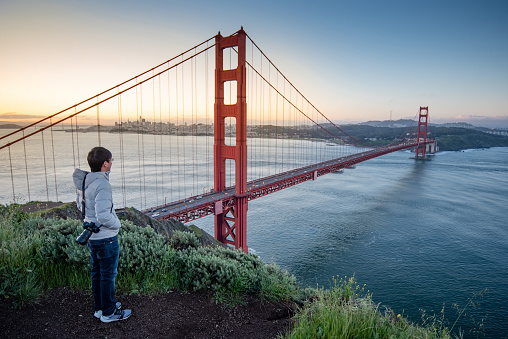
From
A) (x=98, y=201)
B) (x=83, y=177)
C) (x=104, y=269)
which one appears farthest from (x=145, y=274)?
(x=83, y=177)

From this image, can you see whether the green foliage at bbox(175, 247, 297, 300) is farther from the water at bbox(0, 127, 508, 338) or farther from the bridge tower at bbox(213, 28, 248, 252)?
the bridge tower at bbox(213, 28, 248, 252)

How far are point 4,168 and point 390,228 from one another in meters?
51.2

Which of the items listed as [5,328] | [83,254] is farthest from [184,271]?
[5,328]

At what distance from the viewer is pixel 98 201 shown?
9.46ft

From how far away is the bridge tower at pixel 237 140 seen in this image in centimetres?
1711

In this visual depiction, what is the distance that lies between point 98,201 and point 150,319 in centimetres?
141

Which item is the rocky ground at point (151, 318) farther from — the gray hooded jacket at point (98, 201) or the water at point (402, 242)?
the water at point (402, 242)

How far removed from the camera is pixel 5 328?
9.41 ft

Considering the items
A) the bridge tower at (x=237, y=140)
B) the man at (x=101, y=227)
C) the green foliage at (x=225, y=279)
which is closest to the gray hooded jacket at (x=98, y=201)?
the man at (x=101, y=227)

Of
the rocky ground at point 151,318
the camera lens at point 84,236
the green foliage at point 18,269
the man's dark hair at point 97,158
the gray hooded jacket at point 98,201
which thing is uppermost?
the man's dark hair at point 97,158

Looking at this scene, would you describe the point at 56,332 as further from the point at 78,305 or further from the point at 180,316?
the point at 180,316

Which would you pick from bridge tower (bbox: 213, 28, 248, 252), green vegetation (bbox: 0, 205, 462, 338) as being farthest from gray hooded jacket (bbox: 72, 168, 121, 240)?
bridge tower (bbox: 213, 28, 248, 252)

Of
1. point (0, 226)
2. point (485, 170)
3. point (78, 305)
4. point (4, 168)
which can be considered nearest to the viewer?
point (78, 305)

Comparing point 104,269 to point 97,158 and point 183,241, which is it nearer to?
point 97,158
